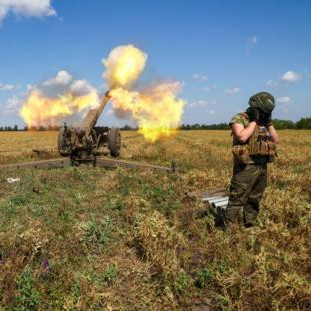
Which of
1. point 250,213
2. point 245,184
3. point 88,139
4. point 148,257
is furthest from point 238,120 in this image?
point 88,139

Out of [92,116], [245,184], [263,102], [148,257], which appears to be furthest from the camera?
[92,116]

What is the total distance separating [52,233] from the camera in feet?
19.2

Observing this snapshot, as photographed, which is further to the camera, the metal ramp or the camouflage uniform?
the metal ramp

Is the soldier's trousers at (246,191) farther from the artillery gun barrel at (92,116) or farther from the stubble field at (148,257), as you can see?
the artillery gun barrel at (92,116)

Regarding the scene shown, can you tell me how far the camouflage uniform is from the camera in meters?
5.67

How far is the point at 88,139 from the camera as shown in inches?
571

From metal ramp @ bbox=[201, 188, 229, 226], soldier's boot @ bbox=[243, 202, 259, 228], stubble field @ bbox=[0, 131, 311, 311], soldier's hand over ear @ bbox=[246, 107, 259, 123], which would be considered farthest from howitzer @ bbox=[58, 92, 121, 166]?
soldier's hand over ear @ bbox=[246, 107, 259, 123]

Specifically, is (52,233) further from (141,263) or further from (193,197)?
(193,197)

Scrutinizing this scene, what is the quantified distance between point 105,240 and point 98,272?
1043mm

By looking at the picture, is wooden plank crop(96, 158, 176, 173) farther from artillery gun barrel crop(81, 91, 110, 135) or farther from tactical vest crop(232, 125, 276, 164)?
tactical vest crop(232, 125, 276, 164)

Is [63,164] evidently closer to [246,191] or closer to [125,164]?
[125,164]

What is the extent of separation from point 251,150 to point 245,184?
19.4 inches

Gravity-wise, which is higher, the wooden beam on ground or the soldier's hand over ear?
the soldier's hand over ear

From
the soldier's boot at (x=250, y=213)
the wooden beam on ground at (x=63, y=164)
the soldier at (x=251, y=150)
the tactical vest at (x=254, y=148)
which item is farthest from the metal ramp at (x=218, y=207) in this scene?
the wooden beam on ground at (x=63, y=164)
